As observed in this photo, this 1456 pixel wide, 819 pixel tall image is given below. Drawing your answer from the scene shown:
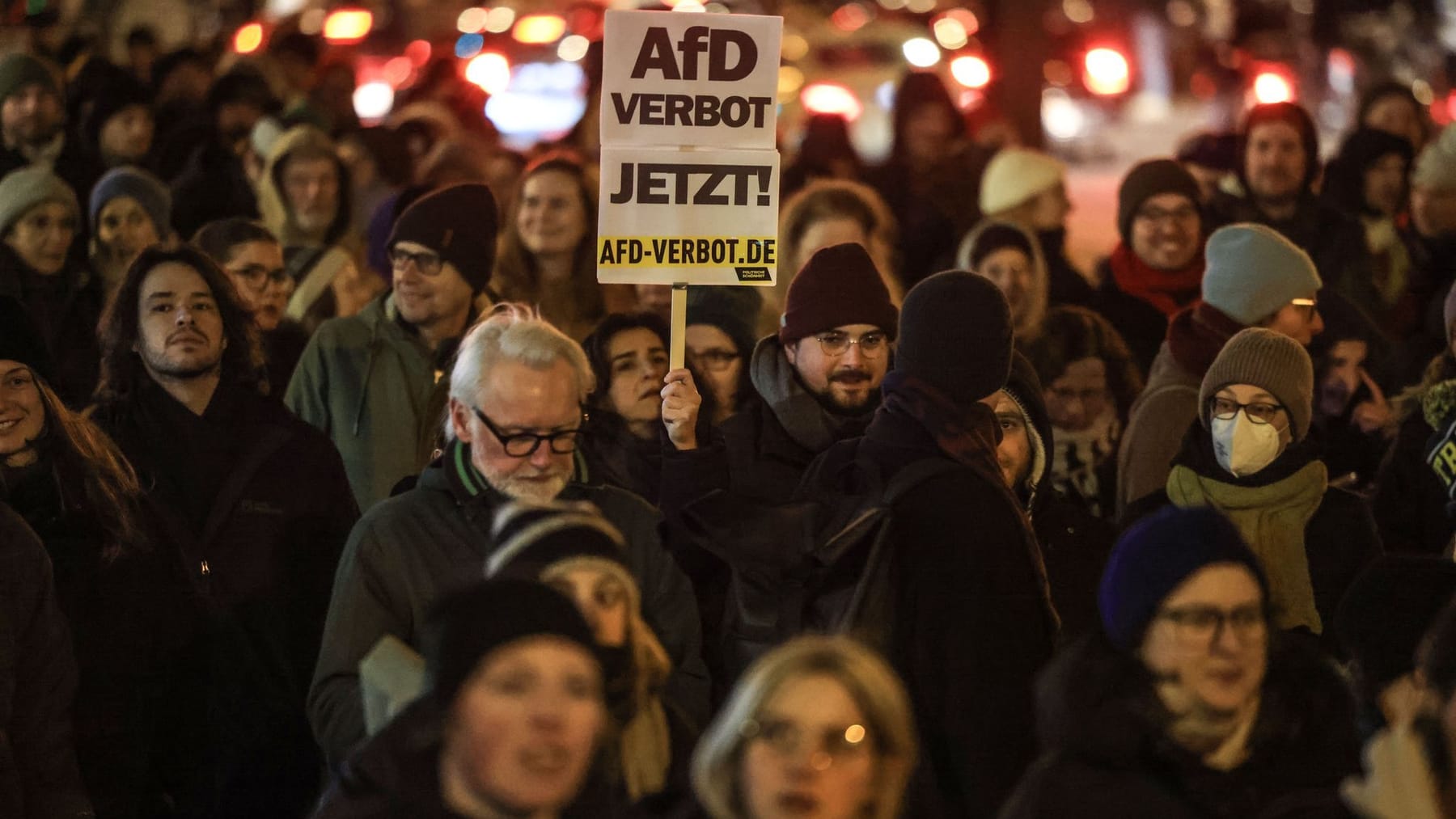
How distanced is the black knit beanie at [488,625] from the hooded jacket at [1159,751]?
0.97 metres

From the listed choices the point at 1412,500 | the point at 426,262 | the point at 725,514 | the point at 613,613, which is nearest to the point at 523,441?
the point at 725,514

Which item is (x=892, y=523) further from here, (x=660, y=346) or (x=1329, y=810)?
(x=660, y=346)

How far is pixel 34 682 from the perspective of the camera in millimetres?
6367

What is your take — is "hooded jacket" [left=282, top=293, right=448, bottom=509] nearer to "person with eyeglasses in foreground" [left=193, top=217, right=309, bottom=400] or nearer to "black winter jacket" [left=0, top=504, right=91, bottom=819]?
"person with eyeglasses in foreground" [left=193, top=217, right=309, bottom=400]

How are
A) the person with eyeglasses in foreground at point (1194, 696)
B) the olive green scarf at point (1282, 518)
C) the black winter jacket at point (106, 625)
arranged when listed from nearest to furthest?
the person with eyeglasses in foreground at point (1194, 696), the black winter jacket at point (106, 625), the olive green scarf at point (1282, 518)

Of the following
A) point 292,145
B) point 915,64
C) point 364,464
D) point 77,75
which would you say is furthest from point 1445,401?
point 915,64

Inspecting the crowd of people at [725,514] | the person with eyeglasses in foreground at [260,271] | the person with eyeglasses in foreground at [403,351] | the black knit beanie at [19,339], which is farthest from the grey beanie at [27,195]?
the black knit beanie at [19,339]

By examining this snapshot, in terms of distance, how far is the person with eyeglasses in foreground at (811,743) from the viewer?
175 inches

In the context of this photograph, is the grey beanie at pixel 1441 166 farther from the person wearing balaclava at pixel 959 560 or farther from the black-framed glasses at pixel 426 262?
the person wearing balaclava at pixel 959 560

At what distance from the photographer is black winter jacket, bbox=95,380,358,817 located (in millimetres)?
7238

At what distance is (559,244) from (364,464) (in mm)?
1677

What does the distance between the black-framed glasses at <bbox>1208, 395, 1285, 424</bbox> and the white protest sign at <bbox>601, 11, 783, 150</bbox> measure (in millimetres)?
1553

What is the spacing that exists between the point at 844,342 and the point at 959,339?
1.26m

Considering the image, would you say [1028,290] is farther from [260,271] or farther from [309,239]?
[309,239]
